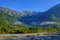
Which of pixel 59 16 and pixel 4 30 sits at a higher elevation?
pixel 59 16

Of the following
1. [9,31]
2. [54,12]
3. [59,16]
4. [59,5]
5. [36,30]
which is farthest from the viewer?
[59,5]

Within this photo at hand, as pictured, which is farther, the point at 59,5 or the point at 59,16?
the point at 59,5

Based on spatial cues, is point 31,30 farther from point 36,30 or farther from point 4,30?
point 4,30

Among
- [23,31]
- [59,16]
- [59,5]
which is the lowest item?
[23,31]

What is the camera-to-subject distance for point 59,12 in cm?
12400

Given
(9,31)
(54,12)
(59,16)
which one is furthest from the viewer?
(54,12)

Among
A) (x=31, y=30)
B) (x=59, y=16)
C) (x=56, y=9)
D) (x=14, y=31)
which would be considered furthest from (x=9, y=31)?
(x=56, y=9)

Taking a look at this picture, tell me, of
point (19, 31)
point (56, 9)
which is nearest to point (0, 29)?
point (19, 31)

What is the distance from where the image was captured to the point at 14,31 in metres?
48.9

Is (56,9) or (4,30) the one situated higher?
(56,9)

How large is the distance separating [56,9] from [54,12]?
452 cm

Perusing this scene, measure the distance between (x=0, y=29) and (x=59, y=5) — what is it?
301ft

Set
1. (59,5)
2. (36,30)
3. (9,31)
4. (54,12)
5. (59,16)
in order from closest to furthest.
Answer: (9,31), (36,30), (59,16), (54,12), (59,5)

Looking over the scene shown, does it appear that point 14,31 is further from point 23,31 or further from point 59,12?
point 59,12
